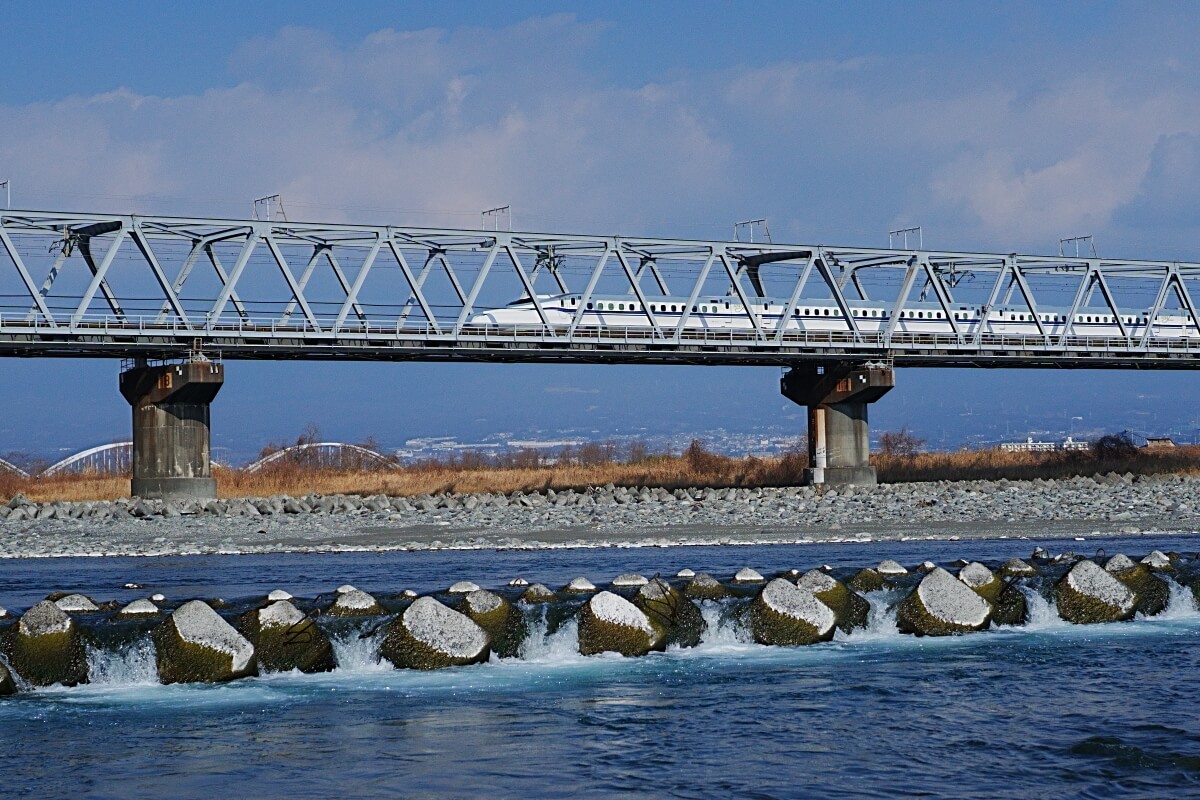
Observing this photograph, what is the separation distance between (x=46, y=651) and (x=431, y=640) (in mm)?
4592

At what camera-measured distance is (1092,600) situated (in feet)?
72.1

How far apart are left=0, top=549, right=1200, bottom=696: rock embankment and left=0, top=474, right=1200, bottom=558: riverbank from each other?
1573 centimetres

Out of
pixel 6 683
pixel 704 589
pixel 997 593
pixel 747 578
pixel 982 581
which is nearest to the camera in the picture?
pixel 6 683

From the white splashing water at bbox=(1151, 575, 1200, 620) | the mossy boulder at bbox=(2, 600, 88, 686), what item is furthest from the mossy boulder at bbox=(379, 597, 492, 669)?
the white splashing water at bbox=(1151, 575, 1200, 620)

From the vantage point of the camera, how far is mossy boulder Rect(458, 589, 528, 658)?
18.9 m

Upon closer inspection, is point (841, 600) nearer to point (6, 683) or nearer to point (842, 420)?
point (6, 683)

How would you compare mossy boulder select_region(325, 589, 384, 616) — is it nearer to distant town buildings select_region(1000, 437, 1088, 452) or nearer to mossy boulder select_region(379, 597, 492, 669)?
mossy boulder select_region(379, 597, 492, 669)

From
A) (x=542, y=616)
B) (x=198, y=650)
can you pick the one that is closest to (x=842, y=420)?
(x=542, y=616)

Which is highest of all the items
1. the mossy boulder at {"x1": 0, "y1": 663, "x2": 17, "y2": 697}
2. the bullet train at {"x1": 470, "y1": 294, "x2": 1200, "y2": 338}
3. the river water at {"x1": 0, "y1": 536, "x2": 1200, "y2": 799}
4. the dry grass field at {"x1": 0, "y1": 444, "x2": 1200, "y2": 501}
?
the bullet train at {"x1": 470, "y1": 294, "x2": 1200, "y2": 338}

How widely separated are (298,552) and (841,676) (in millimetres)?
22347

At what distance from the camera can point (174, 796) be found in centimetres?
1196

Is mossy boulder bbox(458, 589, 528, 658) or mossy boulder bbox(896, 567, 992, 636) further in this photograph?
mossy boulder bbox(896, 567, 992, 636)

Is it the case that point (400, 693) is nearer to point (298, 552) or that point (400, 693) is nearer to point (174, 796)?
point (174, 796)

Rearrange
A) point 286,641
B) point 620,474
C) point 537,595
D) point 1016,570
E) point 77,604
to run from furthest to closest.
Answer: point 620,474 → point 1016,570 → point 537,595 → point 77,604 → point 286,641
